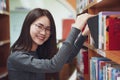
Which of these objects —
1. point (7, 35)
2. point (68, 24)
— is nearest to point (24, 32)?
point (7, 35)

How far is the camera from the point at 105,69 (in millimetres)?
1431

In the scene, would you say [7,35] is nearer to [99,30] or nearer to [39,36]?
[39,36]

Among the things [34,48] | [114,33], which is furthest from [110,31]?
[34,48]

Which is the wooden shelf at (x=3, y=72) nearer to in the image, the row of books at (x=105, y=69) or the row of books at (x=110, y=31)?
the row of books at (x=105, y=69)

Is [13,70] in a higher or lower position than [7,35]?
lower

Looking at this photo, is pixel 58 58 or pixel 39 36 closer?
pixel 58 58

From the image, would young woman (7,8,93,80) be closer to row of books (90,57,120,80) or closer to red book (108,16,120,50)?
row of books (90,57,120,80)

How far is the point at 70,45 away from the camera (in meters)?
1.62

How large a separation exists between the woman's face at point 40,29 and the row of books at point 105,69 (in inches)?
16.7

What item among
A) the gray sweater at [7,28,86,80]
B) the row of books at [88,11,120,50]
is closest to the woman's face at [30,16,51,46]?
the gray sweater at [7,28,86,80]

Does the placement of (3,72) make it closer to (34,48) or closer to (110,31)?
(34,48)

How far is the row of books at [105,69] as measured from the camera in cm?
119

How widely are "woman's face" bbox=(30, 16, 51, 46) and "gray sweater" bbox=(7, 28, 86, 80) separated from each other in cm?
14

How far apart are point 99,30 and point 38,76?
72cm
